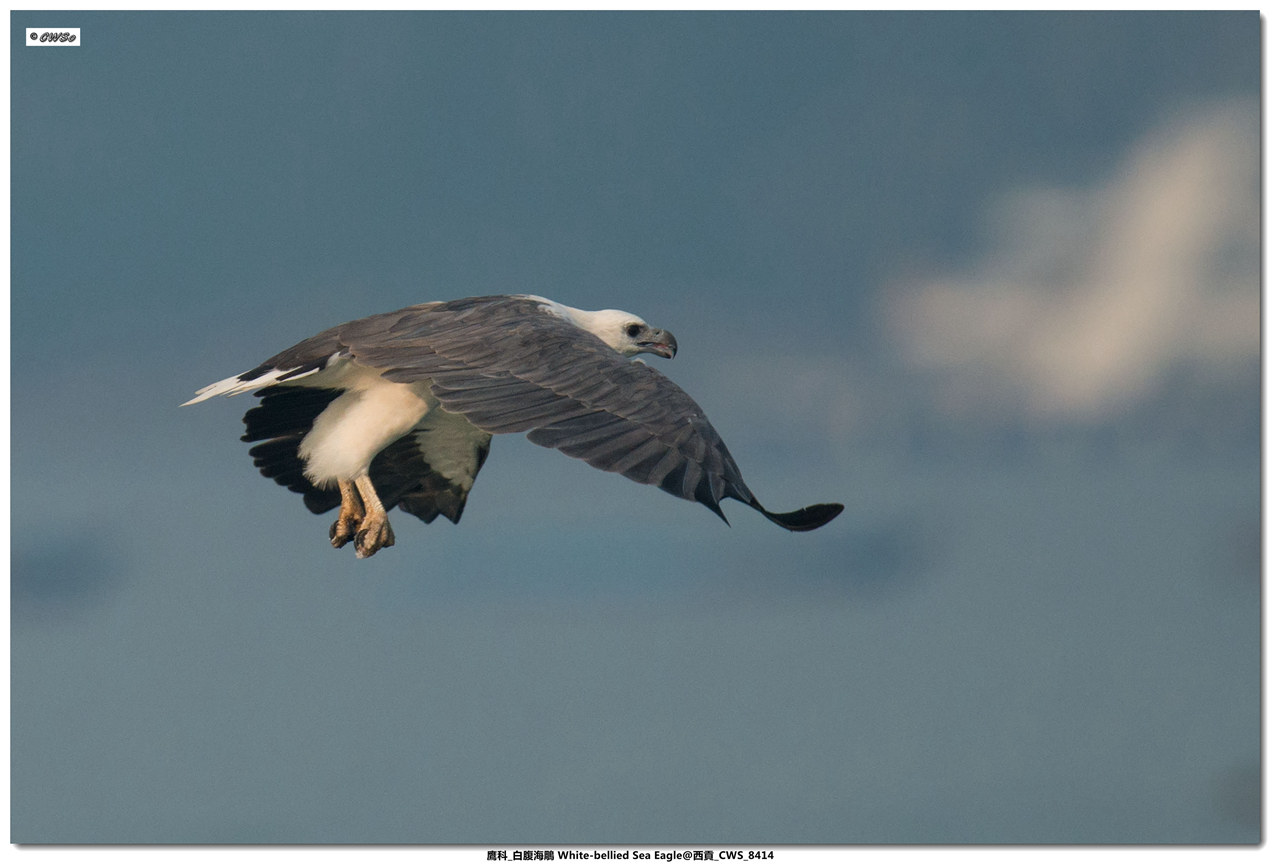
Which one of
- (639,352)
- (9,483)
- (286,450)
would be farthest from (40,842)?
(639,352)

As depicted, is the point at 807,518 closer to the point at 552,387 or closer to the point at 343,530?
the point at 552,387

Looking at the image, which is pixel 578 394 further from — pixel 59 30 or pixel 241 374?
pixel 59 30

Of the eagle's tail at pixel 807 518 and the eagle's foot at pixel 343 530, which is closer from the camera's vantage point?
the eagle's tail at pixel 807 518

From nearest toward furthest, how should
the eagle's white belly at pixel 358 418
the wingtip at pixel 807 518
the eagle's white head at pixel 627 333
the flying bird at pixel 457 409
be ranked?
1. the wingtip at pixel 807 518
2. the flying bird at pixel 457 409
3. the eagle's white belly at pixel 358 418
4. the eagle's white head at pixel 627 333

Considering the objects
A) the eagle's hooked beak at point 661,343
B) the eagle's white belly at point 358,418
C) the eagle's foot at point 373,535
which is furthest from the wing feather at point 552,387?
the eagle's foot at point 373,535

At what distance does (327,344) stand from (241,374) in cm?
47

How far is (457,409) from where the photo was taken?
6.19m

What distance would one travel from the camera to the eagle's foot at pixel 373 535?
734 cm

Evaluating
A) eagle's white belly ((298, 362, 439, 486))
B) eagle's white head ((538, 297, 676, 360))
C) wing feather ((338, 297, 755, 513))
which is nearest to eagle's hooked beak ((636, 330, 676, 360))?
eagle's white head ((538, 297, 676, 360))

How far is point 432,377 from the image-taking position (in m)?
6.54

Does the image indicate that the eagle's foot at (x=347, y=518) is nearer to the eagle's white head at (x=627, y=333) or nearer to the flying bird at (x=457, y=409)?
the flying bird at (x=457, y=409)

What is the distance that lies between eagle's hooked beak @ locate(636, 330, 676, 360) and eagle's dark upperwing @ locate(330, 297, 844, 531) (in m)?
0.75

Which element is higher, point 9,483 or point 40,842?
point 9,483

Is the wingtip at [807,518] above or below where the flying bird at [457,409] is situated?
below
